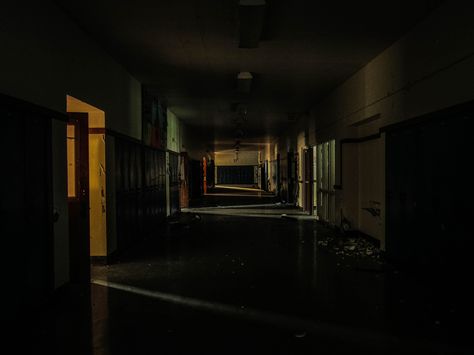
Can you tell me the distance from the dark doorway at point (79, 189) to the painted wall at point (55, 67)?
0.40 metres

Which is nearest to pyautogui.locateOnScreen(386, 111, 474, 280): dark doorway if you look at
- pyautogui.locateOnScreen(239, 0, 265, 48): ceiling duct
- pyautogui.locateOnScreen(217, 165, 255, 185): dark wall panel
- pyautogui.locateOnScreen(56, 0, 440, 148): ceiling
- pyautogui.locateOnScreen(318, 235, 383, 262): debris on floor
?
pyautogui.locateOnScreen(318, 235, 383, 262): debris on floor

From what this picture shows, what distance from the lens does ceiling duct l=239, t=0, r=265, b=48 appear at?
3924 millimetres

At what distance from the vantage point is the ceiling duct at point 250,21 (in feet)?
12.9

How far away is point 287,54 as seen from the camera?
19.7 feet

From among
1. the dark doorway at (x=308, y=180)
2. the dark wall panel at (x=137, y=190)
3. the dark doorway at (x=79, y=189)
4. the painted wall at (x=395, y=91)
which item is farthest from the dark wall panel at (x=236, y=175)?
the dark doorway at (x=79, y=189)

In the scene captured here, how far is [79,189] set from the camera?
16.7 ft

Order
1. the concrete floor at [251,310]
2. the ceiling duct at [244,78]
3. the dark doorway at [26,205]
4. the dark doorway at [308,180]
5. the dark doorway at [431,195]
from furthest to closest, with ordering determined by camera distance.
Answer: the dark doorway at [308,180], the ceiling duct at [244,78], the dark doorway at [431,195], the dark doorway at [26,205], the concrete floor at [251,310]

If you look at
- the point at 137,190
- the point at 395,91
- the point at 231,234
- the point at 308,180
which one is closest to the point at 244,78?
the point at 395,91

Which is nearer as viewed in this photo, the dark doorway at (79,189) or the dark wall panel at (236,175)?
the dark doorway at (79,189)

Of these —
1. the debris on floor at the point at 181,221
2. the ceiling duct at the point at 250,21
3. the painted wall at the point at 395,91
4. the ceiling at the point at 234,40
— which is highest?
the ceiling at the point at 234,40

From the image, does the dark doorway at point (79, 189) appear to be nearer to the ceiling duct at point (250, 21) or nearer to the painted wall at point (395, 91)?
the ceiling duct at point (250, 21)

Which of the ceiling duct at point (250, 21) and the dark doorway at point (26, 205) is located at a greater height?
the ceiling duct at point (250, 21)

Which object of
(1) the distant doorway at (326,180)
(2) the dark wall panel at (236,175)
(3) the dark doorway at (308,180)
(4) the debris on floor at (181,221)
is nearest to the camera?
(1) the distant doorway at (326,180)

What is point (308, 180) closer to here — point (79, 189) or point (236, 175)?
point (79, 189)
